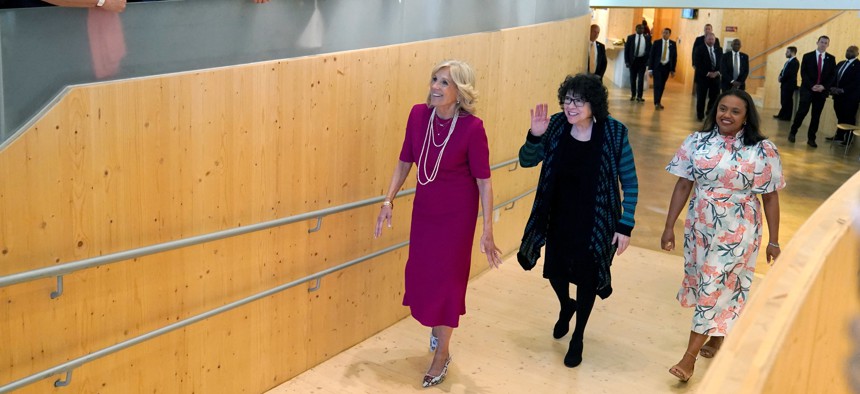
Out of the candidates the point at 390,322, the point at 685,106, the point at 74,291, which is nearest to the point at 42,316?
the point at 74,291

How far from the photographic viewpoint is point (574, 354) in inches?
228

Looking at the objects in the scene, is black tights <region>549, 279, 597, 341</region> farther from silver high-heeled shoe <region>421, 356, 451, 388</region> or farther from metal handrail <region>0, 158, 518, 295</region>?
metal handrail <region>0, 158, 518, 295</region>

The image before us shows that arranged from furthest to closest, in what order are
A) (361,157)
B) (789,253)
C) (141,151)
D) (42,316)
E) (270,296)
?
(361,157)
(270,296)
(141,151)
(42,316)
(789,253)

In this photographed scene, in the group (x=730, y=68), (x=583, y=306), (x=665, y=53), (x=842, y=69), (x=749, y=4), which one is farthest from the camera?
(x=665, y=53)

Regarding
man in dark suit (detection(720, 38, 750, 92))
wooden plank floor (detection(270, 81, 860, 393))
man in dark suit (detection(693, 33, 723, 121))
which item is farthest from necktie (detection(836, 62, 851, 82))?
wooden plank floor (detection(270, 81, 860, 393))

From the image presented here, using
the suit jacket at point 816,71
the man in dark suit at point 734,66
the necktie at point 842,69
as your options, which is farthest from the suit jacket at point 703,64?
the necktie at point 842,69

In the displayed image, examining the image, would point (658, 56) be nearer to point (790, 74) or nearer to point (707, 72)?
point (707, 72)

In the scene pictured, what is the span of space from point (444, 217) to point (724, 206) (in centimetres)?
157

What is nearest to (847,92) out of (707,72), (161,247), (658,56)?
(707,72)

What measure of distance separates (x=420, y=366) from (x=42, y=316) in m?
2.43

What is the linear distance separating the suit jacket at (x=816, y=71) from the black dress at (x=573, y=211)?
10.1 metres

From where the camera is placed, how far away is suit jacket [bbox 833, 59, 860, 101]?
13766mm

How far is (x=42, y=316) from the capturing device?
3.85m

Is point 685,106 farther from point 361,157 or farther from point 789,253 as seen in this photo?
point 789,253
